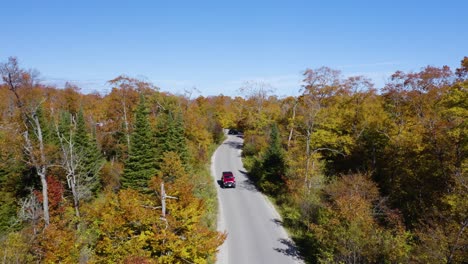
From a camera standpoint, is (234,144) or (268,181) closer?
(268,181)

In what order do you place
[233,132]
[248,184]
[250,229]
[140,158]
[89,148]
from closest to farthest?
[250,229]
[140,158]
[89,148]
[248,184]
[233,132]

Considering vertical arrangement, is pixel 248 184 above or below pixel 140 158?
below

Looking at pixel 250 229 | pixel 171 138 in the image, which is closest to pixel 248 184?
pixel 171 138

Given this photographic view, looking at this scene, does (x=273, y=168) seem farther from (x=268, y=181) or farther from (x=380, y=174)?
(x=380, y=174)

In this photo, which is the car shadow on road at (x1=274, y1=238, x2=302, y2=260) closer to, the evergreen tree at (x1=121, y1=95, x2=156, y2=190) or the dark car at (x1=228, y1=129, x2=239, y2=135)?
the evergreen tree at (x1=121, y1=95, x2=156, y2=190)

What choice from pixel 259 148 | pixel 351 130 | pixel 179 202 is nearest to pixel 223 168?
pixel 259 148

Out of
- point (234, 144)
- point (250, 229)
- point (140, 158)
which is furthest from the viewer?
point (234, 144)

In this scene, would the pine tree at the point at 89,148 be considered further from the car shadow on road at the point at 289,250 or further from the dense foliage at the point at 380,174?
the car shadow on road at the point at 289,250

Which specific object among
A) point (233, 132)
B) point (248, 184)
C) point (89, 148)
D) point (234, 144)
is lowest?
point (248, 184)
